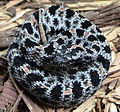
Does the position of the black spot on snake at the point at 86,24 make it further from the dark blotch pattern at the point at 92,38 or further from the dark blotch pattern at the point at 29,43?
the dark blotch pattern at the point at 29,43

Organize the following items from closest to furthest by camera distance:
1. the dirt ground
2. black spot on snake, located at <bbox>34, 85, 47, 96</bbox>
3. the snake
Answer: black spot on snake, located at <bbox>34, 85, 47, 96</bbox>
the snake
the dirt ground

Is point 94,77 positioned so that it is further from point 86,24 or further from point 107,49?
point 86,24

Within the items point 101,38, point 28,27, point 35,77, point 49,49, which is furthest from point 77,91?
point 28,27

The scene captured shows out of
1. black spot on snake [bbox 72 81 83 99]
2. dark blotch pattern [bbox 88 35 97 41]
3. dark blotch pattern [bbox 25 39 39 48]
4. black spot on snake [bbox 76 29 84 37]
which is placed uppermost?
dark blotch pattern [bbox 25 39 39 48]

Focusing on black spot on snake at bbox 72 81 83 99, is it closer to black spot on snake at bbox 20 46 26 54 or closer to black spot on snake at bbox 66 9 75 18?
black spot on snake at bbox 20 46 26 54

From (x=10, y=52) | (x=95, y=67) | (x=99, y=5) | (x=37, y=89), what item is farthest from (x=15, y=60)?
(x=99, y=5)

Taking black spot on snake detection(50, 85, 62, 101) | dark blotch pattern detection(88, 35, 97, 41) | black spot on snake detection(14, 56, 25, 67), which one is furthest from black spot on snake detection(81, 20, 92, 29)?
black spot on snake detection(50, 85, 62, 101)

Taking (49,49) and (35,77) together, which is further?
(49,49)

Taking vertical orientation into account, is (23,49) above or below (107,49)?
above

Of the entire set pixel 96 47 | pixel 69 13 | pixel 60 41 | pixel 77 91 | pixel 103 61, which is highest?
pixel 69 13

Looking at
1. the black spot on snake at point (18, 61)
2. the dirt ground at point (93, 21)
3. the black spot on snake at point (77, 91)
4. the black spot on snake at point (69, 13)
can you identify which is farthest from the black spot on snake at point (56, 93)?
the black spot on snake at point (69, 13)
